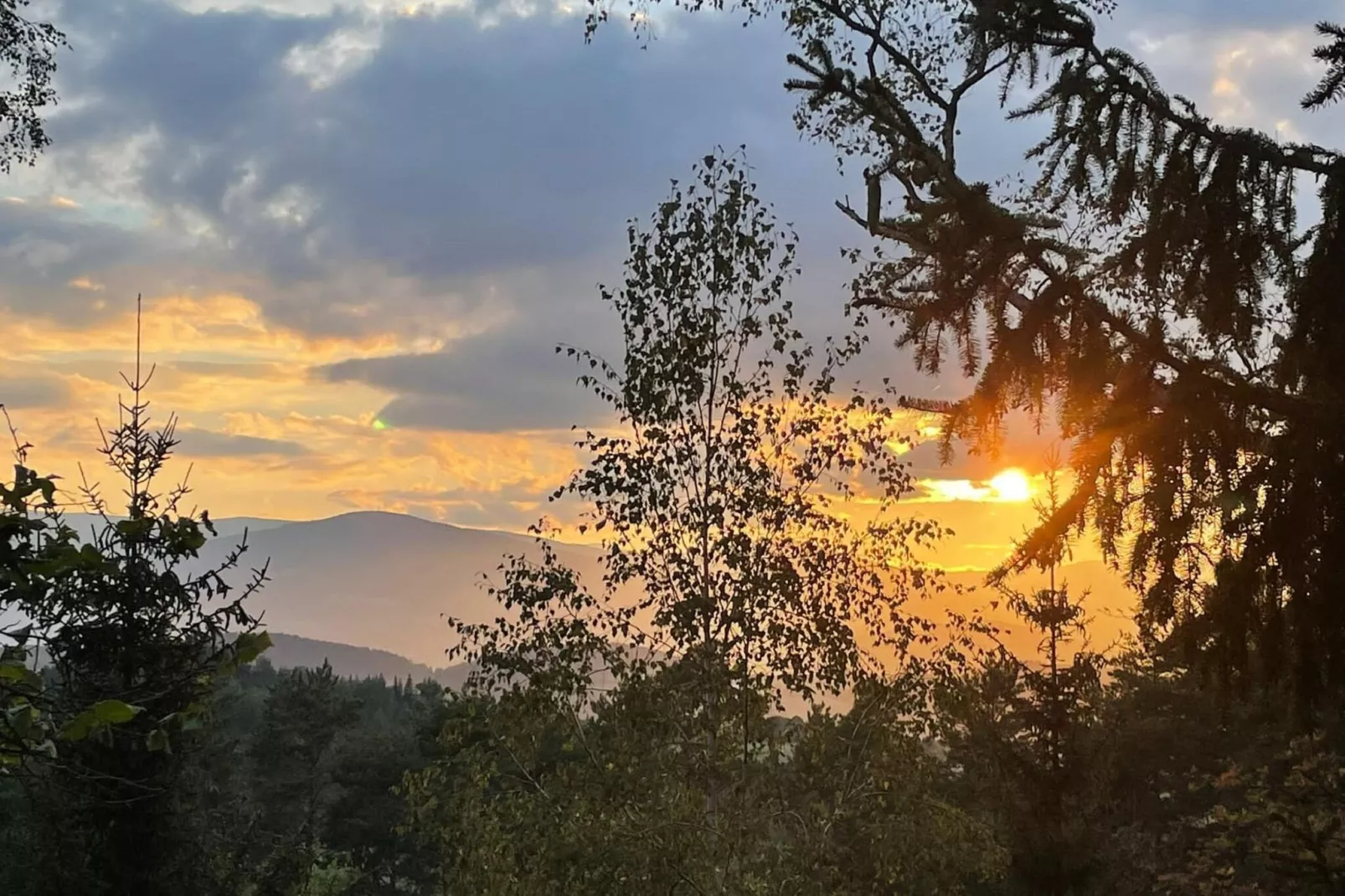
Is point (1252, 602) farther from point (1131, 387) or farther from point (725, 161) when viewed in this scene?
point (725, 161)

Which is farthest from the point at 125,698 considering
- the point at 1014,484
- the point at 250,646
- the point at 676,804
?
the point at 676,804

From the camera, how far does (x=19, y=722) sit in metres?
2.48

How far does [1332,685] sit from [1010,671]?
45.3ft

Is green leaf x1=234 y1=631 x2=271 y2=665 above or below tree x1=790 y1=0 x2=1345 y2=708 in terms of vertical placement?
below

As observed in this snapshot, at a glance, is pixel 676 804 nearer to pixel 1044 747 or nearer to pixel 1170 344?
pixel 1170 344

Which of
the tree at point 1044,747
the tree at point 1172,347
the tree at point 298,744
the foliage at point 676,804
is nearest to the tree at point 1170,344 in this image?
the tree at point 1172,347

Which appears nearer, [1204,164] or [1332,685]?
[1332,685]

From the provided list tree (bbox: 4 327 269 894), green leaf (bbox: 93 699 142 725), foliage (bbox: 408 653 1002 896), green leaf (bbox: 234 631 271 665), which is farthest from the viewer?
foliage (bbox: 408 653 1002 896)

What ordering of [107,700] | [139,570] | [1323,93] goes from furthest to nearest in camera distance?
[139,570] < [1323,93] < [107,700]

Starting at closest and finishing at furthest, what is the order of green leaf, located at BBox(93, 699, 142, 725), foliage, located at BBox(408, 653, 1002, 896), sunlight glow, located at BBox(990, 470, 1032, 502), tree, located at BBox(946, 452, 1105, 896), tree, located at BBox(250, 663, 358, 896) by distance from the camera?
green leaf, located at BBox(93, 699, 142, 725), sunlight glow, located at BBox(990, 470, 1032, 502), foliage, located at BBox(408, 653, 1002, 896), tree, located at BBox(946, 452, 1105, 896), tree, located at BBox(250, 663, 358, 896)

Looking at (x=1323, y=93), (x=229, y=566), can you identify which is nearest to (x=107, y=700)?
(x=1323, y=93)

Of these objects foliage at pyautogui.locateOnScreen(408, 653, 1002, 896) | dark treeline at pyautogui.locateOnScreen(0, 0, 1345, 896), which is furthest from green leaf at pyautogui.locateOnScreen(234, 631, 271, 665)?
foliage at pyautogui.locateOnScreen(408, 653, 1002, 896)

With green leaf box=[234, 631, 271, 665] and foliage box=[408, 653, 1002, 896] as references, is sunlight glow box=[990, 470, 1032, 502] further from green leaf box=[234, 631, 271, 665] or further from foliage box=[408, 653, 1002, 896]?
foliage box=[408, 653, 1002, 896]

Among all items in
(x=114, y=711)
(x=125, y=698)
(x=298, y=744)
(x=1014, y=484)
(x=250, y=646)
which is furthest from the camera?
(x=298, y=744)
